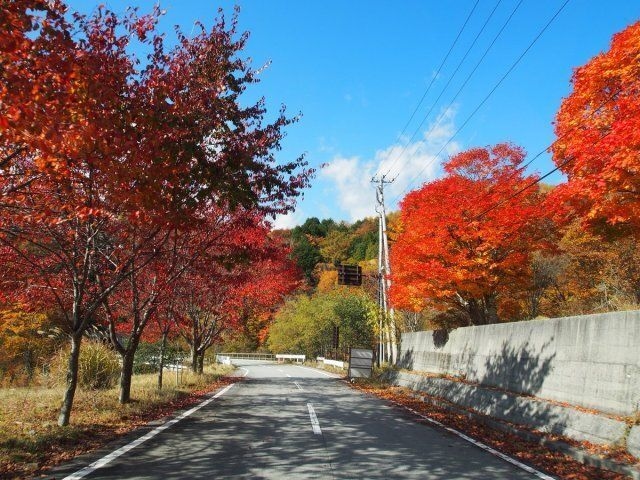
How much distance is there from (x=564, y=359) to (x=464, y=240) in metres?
10.3

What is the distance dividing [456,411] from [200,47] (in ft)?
35.7

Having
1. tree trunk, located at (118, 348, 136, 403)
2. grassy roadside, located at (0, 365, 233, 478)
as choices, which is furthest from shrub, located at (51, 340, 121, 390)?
tree trunk, located at (118, 348, 136, 403)

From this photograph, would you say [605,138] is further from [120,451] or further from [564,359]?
[120,451]

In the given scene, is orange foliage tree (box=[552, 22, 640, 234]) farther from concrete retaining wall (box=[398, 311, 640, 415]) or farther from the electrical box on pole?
the electrical box on pole

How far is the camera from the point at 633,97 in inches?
559

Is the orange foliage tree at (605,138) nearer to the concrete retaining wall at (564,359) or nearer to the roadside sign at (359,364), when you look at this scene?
the concrete retaining wall at (564,359)

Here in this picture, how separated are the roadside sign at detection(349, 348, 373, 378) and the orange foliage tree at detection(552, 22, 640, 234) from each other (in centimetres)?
1232

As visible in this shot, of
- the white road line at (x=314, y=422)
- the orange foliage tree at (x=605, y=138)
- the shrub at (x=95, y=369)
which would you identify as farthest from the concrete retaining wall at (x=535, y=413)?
the shrub at (x=95, y=369)

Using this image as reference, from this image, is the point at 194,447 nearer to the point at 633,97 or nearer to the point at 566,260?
the point at 633,97

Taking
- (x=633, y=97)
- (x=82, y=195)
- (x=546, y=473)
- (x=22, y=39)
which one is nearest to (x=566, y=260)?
(x=633, y=97)

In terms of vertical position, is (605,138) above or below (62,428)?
above

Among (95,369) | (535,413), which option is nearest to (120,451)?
(535,413)

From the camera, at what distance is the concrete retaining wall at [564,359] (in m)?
8.09

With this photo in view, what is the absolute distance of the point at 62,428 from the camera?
29.3 feet
